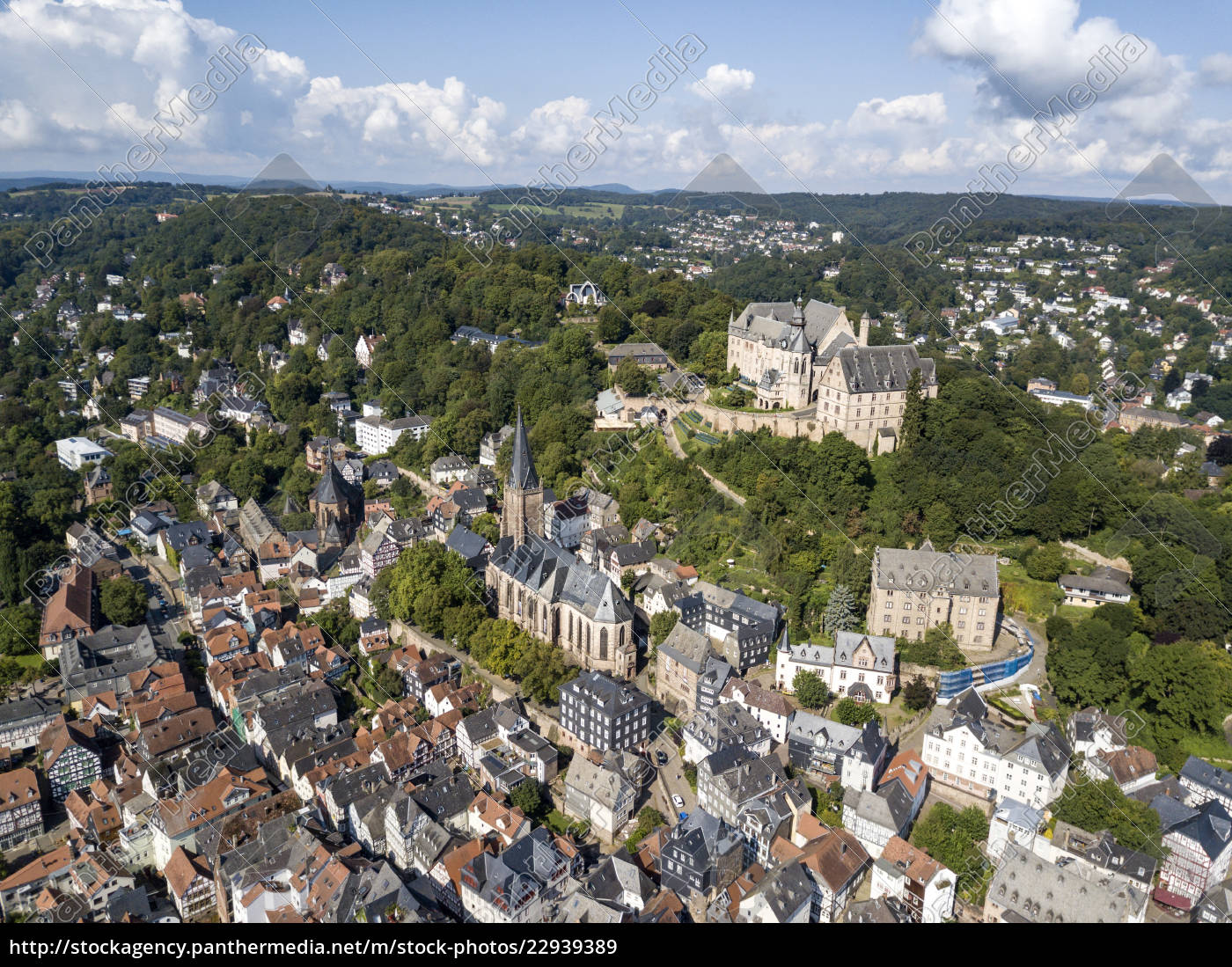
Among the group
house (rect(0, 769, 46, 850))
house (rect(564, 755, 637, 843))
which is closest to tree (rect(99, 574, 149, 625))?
house (rect(0, 769, 46, 850))

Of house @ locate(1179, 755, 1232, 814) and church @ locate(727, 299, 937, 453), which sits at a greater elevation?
church @ locate(727, 299, 937, 453)

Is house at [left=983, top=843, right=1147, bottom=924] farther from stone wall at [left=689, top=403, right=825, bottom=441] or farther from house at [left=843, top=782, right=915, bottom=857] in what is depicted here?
stone wall at [left=689, top=403, right=825, bottom=441]

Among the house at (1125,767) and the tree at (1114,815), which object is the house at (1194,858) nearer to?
the tree at (1114,815)

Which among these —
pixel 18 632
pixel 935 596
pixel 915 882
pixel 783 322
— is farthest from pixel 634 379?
pixel 18 632

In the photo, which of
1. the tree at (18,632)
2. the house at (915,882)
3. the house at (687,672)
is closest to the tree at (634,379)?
the house at (687,672)

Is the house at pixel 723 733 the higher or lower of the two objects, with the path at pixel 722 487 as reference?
lower

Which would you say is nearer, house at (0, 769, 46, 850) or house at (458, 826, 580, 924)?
house at (458, 826, 580, 924)
